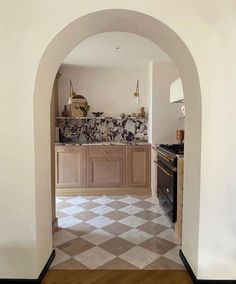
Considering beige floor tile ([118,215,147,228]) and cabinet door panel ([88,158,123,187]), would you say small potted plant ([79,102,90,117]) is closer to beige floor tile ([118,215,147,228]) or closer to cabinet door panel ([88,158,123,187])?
cabinet door panel ([88,158,123,187])

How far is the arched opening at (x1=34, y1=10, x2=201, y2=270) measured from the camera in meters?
2.00

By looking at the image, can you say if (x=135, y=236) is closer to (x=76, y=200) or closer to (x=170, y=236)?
(x=170, y=236)

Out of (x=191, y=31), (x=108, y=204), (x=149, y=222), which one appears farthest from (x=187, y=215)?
(x=108, y=204)

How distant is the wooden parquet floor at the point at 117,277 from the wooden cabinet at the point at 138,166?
2419 mm

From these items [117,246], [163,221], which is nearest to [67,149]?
[163,221]

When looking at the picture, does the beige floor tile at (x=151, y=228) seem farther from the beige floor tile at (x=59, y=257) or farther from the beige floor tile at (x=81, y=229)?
the beige floor tile at (x=59, y=257)

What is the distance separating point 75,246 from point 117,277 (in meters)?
0.70

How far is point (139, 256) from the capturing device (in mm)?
2502

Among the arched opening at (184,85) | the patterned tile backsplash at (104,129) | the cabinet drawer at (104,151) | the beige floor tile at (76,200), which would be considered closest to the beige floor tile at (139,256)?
the arched opening at (184,85)

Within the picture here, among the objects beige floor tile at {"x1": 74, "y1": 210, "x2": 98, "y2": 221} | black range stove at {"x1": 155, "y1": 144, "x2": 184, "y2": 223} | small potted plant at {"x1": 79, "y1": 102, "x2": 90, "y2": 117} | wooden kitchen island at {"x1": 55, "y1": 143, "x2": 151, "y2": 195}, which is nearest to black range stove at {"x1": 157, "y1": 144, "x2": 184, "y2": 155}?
black range stove at {"x1": 155, "y1": 144, "x2": 184, "y2": 223}

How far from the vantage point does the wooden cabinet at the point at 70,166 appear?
14.9 ft

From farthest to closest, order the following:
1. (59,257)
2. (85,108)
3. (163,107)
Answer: (85,108) < (163,107) < (59,257)

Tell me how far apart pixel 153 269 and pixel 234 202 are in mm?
932

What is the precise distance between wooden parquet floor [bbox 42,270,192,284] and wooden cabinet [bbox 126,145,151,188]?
242 cm
